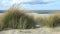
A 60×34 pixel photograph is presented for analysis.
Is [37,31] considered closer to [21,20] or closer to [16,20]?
[21,20]

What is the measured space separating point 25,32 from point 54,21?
5.91ft

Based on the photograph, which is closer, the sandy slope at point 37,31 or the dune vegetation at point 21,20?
the sandy slope at point 37,31

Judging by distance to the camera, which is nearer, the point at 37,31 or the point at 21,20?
the point at 37,31

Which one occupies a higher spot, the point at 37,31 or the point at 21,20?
the point at 21,20

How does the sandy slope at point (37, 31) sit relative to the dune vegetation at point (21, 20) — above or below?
below

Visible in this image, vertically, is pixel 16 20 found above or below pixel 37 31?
above

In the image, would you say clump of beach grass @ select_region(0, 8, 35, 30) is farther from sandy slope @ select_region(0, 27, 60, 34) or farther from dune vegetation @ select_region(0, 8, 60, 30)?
sandy slope @ select_region(0, 27, 60, 34)

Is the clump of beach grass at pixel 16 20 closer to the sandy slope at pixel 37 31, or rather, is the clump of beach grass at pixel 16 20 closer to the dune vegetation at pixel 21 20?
the dune vegetation at pixel 21 20

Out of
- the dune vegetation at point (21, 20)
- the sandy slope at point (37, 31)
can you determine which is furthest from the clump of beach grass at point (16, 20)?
the sandy slope at point (37, 31)

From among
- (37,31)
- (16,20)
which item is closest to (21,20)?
(16,20)

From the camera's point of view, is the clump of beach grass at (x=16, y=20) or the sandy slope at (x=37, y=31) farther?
the clump of beach grass at (x=16, y=20)

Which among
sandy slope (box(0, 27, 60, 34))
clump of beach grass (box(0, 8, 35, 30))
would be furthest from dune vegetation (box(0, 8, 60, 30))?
sandy slope (box(0, 27, 60, 34))

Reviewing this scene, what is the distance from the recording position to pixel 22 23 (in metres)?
9.34

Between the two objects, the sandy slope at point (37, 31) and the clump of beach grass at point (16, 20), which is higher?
the clump of beach grass at point (16, 20)
